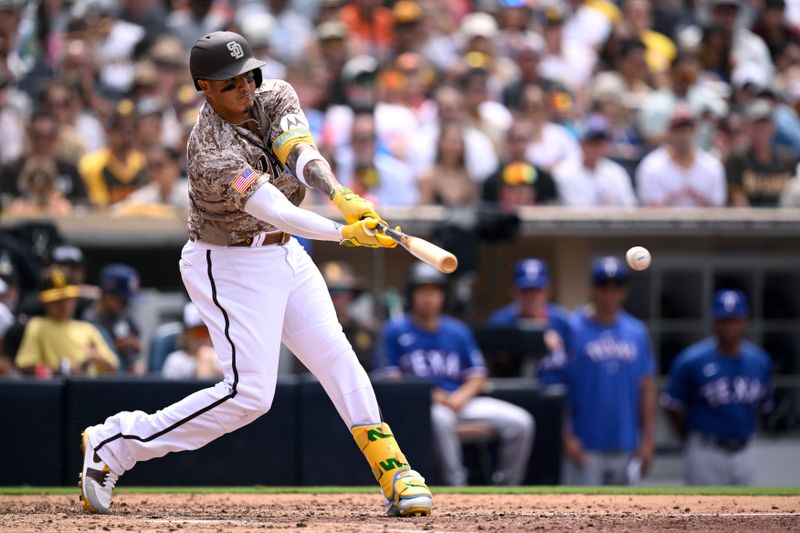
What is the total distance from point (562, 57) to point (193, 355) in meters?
6.00

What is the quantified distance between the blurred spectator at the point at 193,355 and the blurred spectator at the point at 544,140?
12.4 ft

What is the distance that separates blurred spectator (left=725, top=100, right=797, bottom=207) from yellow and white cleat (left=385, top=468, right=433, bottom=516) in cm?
631

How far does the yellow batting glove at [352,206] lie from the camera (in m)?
5.35

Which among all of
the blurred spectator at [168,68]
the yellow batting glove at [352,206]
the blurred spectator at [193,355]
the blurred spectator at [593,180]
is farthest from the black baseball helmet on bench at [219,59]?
the blurred spectator at [168,68]

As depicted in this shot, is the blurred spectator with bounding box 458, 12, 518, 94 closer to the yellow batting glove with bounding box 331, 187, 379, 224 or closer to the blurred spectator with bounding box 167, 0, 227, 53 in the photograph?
→ the blurred spectator with bounding box 167, 0, 227, 53

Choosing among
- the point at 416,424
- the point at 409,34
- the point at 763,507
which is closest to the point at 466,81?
the point at 409,34

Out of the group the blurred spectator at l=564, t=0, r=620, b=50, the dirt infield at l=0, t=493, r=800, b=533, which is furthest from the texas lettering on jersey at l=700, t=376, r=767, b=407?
the blurred spectator at l=564, t=0, r=620, b=50

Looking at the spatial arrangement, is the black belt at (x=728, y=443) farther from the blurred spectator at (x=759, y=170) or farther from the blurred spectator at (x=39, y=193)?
the blurred spectator at (x=39, y=193)

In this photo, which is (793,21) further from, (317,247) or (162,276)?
(162,276)

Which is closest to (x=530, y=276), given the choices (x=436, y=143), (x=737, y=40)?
(x=436, y=143)

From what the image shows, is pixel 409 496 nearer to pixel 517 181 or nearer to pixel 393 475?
pixel 393 475

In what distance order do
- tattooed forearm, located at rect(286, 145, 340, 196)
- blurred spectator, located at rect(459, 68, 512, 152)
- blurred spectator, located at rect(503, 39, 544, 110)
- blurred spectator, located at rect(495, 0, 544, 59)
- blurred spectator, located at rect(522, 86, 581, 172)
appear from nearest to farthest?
tattooed forearm, located at rect(286, 145, 340, 196) < blurred spectator, located at rect(522, 86, 581, 172) < blurred spectator, located at rect(459, 68, 512, 152) < blurred spectator, located at rect(503, 39, 544, 110) < blurred spectator, located at rect(495, 0, 544, 59)

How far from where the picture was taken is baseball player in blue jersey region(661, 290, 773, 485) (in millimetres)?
9516

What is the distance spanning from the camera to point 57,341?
8703 millimetres
